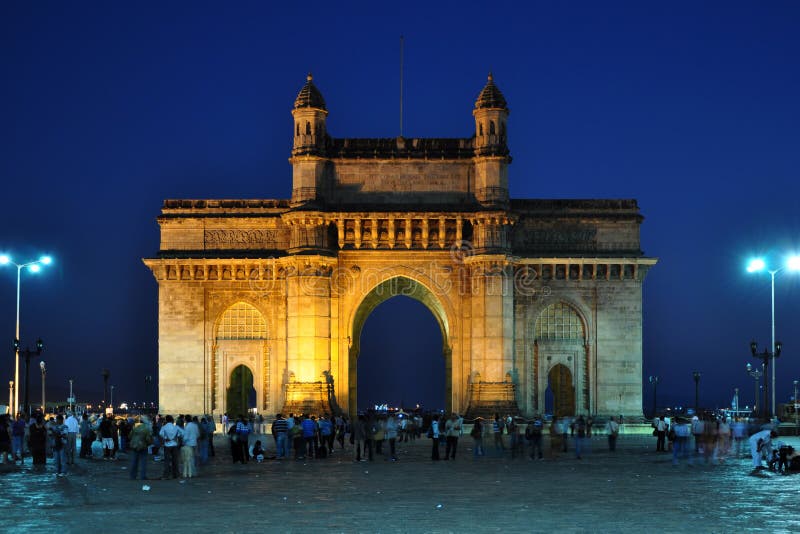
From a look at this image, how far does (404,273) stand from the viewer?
5678 centimetres

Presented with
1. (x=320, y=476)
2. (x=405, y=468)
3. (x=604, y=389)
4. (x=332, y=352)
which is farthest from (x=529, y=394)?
(x=320, y=476)

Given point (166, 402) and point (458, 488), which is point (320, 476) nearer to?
point (458, 488)

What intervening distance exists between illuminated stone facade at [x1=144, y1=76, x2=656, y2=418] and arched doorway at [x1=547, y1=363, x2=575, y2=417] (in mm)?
2097

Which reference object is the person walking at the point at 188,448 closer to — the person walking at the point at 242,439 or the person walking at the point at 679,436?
the person walking at the point at 242,439

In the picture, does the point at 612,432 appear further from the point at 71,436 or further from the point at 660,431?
the point at 71,436

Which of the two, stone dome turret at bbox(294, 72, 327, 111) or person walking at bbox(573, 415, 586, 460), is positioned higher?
stone dome turret at bbox(294, 72, 327, 111)

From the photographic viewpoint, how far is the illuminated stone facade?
55.5 m

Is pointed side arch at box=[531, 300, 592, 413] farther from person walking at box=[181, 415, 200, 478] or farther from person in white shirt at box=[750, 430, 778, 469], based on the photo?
person walking at box=[181, 415, 200, 478]

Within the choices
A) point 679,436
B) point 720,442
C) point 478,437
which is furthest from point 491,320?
point 679,436

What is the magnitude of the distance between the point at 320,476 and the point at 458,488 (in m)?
5.13

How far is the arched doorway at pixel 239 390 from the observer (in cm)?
6006

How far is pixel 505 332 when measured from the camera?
55469 millimetres

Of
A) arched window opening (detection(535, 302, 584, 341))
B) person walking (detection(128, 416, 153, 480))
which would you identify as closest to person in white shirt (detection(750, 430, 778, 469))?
person walking (detection(128, 416, 153, 480))

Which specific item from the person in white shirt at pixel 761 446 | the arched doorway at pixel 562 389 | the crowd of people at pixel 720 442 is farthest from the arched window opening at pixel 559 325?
the person in white shirt at pixel 761 446
